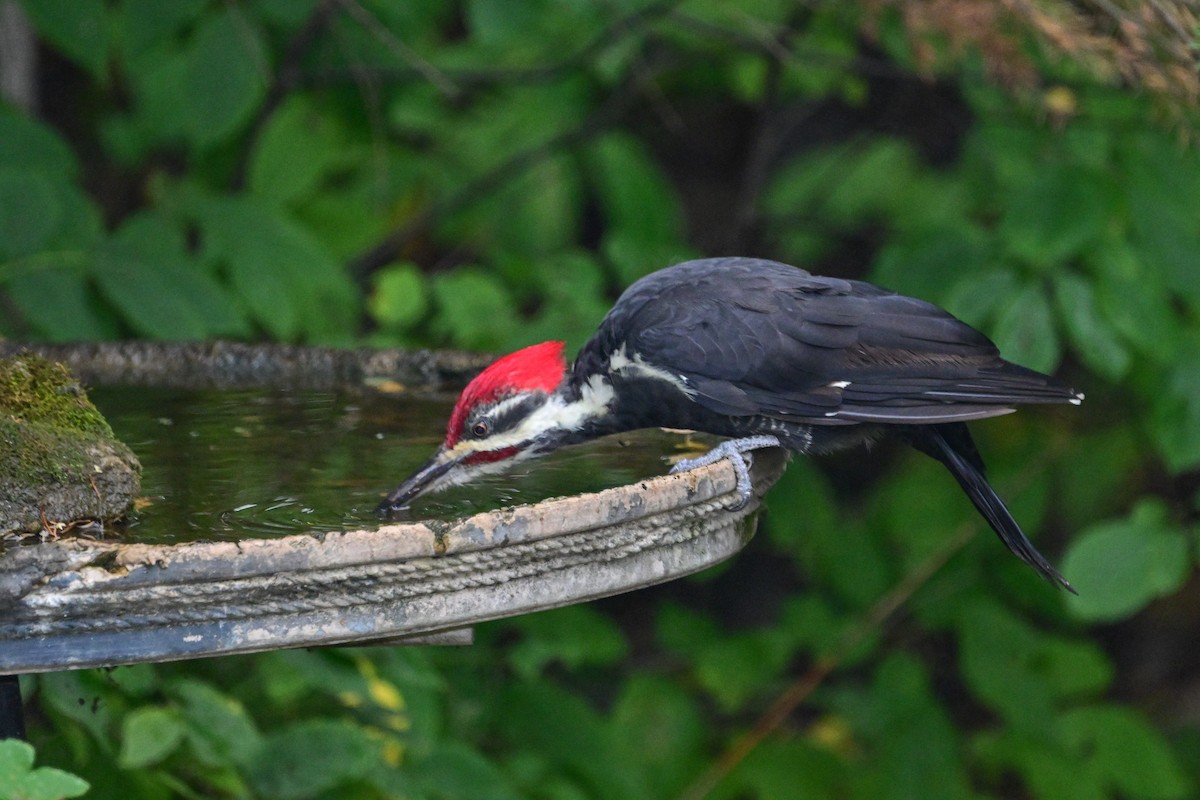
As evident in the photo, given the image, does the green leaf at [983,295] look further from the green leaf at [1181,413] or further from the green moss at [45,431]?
the green moss at [45,431]

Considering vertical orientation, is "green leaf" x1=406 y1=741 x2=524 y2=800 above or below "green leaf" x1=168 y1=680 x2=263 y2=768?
below

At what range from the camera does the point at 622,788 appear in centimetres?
342

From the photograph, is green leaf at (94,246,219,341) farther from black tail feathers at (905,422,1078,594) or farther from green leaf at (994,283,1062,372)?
green leaf at (994,283,1062,372)

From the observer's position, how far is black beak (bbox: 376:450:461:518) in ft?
6.17

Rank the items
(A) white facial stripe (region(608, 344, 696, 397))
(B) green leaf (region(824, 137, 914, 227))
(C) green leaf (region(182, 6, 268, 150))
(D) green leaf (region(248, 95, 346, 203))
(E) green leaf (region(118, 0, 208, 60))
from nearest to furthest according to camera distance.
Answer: (A) white facial stripe (region(608, 344, 696, 397))
(E) green leaf (region(118, 0, 208, 60))
(C) green leaf (region(182, 6, 268, 150))
(D) green leaf (region(248, 95, 346, 203))
(B) green leaf (region(824, 137, 914, 227))

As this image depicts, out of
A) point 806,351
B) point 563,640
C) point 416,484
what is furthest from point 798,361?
point 563,640

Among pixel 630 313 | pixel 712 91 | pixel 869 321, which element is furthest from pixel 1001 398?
pixel 712 91

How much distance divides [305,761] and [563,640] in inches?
55.6

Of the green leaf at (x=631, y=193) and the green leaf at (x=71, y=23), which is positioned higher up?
the green leaf at (x=71, y=23)

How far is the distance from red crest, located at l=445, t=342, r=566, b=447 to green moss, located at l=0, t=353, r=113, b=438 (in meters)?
0.61

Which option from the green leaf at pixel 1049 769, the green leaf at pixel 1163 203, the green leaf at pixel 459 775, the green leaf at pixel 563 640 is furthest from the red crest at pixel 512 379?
→ the green leaf at pixel 1049 769

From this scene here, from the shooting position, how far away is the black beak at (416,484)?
74.1 inches

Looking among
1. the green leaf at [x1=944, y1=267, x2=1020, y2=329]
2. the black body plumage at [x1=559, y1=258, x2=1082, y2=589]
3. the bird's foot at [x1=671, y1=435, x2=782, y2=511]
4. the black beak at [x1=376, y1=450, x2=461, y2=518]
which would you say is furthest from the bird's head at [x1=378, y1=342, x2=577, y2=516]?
the green leaf at [x1=944, y1=267, x2=1020, y2=329]

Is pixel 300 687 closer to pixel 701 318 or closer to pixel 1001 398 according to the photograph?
pixel 701 318
